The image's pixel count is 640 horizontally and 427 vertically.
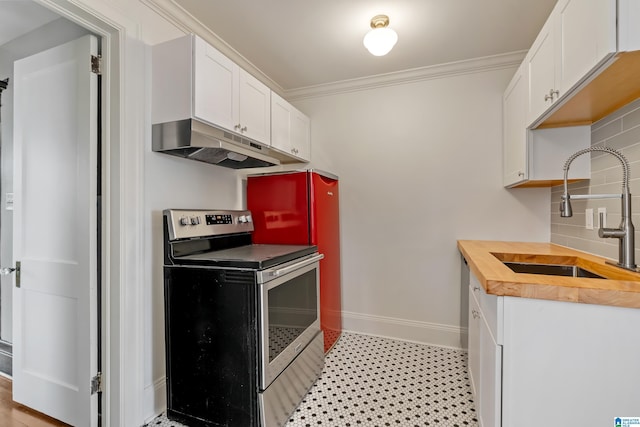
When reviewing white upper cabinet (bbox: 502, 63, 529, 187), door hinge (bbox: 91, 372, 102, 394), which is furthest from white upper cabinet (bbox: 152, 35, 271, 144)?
white upper cabinet (bbox: 502, 63, 529, 187)

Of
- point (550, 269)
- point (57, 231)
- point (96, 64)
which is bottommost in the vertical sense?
point (550, 269)

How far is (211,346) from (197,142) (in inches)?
43.0

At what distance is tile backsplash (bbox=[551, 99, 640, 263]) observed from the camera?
138 cm

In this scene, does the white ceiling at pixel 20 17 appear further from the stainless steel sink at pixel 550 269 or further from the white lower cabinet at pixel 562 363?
the stainless steel sink at pixel 550 269

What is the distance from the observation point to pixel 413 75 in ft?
8.73

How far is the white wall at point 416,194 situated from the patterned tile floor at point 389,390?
356mm

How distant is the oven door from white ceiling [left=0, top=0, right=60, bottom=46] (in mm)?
2059

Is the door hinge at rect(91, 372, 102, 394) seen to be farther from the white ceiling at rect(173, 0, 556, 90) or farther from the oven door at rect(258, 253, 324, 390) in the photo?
the white ceiling at rect(173, 0, 556, 90)

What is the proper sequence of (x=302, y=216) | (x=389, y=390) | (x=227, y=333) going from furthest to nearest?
1. (x=302, y=216)
2. (x=389, y=390)
3. (x=227, y=333)

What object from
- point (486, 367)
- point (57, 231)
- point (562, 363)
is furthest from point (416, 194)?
point (57, 231)

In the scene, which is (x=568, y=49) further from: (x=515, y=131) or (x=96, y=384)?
(x=96, y=384)

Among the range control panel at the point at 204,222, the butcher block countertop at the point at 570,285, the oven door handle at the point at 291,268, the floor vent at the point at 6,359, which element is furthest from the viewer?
the floor vent at the point at 6,359

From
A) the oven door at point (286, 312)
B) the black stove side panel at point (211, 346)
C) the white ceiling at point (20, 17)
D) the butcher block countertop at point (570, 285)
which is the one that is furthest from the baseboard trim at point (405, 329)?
the white ceiling at point (20, 17)

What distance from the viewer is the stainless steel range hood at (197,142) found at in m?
1.60
